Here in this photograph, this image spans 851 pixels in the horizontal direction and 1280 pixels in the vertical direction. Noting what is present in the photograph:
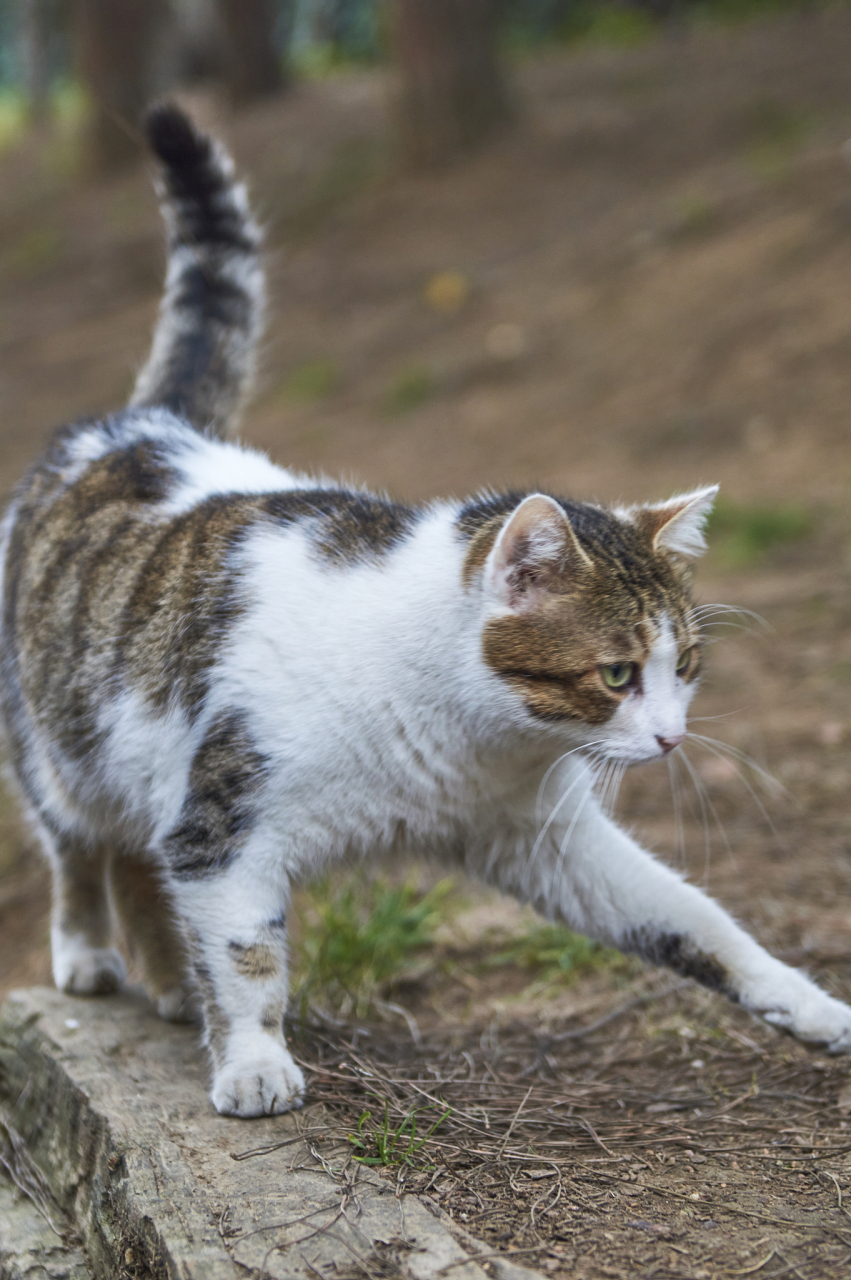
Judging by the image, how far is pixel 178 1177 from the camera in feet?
6.29

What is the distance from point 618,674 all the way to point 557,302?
263 inches

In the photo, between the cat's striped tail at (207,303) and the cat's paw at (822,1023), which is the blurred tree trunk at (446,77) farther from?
the cat's paw at (822,1023)

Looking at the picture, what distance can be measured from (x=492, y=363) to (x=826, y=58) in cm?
452

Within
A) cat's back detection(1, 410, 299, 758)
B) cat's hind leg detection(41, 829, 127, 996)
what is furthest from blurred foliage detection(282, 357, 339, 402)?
cat's hind leg detection(41, 829, 127, 996)

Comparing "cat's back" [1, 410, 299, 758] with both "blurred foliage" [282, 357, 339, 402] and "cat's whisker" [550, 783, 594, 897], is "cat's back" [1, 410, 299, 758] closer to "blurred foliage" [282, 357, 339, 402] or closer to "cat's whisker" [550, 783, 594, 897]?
"cat's whisker" [550, 783, 594, 897]

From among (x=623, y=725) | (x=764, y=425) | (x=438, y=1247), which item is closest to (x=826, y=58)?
(x=764, y=425)

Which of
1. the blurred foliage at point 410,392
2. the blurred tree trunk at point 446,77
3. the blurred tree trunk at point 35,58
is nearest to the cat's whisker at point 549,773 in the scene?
the blurred foliage at point 410,392

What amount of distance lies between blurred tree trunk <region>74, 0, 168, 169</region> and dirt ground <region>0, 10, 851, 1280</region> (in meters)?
0.83

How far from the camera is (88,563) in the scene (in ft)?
9.21

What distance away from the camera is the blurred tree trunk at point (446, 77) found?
9.59 meters

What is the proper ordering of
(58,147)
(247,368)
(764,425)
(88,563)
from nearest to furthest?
(88,563) < (247,368) < (764,425) < (58,147)

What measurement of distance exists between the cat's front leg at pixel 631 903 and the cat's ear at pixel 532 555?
50cm

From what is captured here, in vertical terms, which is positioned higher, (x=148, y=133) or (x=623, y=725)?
(x=148, y=133)

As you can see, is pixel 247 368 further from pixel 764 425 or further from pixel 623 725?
pixel 764 425
